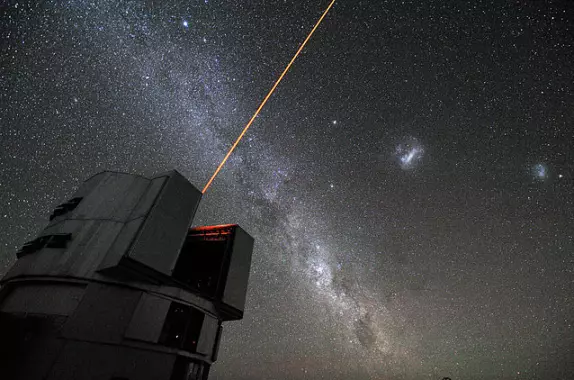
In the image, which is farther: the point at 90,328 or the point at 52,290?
the point at 52,290

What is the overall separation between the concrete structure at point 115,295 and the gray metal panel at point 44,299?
1.8 inches

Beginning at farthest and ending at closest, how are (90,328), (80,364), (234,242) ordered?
(234,242)
(90,328)
(80,364)

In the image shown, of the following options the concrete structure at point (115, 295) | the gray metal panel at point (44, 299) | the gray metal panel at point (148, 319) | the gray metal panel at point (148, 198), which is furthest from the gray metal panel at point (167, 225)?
the gray metal panel at point (44, 299)

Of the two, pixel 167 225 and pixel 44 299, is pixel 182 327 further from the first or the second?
pixel 44 299

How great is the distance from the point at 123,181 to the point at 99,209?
189cm

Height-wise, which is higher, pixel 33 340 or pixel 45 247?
pixel 45 247

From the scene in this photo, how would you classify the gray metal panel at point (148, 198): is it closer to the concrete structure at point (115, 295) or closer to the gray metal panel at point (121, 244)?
the concrete structure at point (115, 295)

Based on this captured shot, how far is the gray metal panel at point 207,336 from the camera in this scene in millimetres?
13113

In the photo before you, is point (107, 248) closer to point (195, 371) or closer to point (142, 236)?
point (142, 236)

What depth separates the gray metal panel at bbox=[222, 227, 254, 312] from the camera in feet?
48.5

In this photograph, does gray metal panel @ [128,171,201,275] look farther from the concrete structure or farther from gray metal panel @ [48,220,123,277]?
gray metal panel @ [48,220,123,277]

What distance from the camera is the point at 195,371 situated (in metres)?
12.7

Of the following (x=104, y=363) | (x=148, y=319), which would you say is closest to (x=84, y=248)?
(x=148, y=319)

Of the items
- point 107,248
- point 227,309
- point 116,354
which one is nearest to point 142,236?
point 107,248
